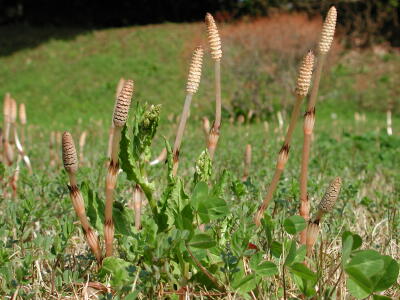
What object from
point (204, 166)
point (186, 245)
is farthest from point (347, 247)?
point (204, 166)

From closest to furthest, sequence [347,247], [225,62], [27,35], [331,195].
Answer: [347,247], [331,195], [225,62], [27,35]

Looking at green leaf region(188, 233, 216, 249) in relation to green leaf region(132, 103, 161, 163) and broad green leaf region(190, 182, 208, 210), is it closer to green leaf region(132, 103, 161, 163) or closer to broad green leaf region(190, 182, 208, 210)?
broad green leaf region(190, 182, 208, 210)

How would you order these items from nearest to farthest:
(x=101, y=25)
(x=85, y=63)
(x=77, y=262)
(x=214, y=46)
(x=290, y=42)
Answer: (x=214, y=46)
(x=77, y=262)
(x=290, y=42)
(x=85, y=63)
(x=101, y=25)

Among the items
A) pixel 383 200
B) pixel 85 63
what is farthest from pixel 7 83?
pixel 383 200

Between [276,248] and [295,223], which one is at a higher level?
[295,223]

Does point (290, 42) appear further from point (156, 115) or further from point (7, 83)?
point (156, 115)

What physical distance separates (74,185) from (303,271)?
720mm

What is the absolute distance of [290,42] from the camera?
13.3 m

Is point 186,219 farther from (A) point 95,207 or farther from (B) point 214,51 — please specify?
(B) point 214,51

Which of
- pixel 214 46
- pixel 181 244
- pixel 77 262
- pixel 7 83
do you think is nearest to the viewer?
pixel 181 244

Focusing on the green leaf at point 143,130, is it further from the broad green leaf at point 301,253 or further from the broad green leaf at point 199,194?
the broad green leaf at point 301,253

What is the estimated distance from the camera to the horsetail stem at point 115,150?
59.9 inches

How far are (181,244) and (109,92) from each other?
1280 cm

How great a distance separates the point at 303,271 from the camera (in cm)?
162
